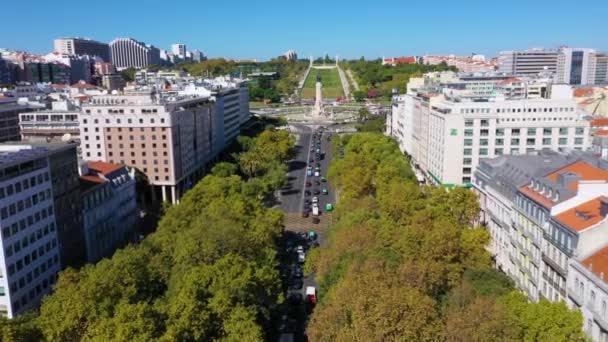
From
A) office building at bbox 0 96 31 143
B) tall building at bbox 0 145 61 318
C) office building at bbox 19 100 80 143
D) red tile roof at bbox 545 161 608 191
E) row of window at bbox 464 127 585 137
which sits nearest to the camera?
tall building at bbox 0 145 61 318

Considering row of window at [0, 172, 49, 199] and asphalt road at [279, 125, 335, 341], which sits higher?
row of window at [0, 172, 49, 199]

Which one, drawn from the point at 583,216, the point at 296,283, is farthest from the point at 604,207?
the point at 296,283

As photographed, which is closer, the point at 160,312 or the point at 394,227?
the point at 160,312

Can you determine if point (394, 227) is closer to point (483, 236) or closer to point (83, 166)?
point (483, 236)

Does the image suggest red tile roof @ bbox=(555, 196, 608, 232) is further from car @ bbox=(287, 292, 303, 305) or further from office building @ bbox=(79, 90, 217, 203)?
office building @ bbox=(79, 90, 217, 203)

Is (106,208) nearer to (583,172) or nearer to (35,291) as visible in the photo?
(35,291)

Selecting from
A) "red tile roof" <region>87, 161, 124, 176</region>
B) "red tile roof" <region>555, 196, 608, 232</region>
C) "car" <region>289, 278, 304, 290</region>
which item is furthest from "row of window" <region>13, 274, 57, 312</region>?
"red tile roof" <region>555, 196, 608, 232</region>

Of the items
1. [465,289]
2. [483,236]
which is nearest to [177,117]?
[483,236]

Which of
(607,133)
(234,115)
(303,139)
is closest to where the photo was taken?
(607,133)
